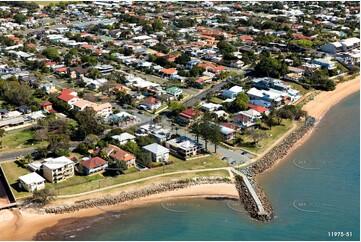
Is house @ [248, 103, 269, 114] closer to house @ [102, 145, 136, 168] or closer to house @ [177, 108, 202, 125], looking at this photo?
house @ [177, 108, 202, 125]

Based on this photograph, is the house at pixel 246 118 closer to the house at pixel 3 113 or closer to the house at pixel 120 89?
the house at pixel 120 89

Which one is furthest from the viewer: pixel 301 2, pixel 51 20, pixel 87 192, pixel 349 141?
pixel 301 2

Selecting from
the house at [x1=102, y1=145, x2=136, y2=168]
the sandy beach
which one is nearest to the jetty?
the house at [x1=102, y1=145, x2=136, y2=168]

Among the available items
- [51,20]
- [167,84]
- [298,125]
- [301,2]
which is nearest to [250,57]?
[167,84]

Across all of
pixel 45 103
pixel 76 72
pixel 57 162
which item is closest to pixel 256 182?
pixel 57 162

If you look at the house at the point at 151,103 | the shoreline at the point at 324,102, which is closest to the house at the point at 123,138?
the house at the point at 151,103

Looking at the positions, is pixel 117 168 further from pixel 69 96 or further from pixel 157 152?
pixel 69 96

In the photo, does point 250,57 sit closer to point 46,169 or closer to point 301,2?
point 46,169
